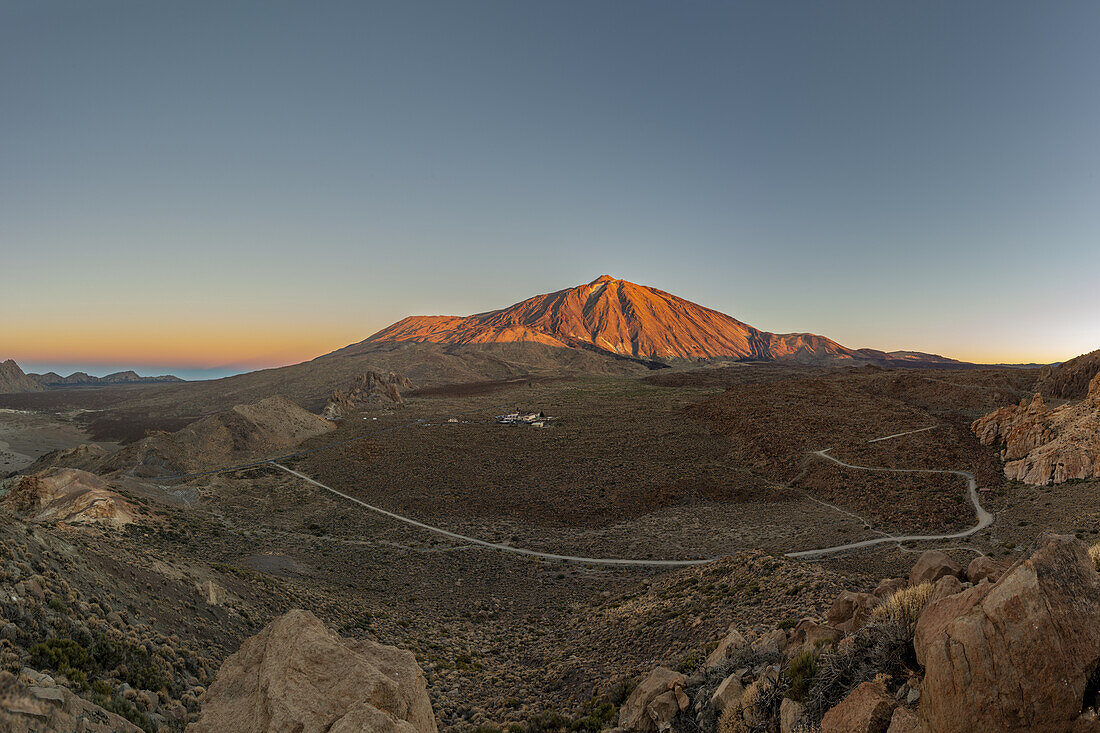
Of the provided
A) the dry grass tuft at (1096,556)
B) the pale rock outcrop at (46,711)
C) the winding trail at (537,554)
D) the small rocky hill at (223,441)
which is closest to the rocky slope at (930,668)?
the dry grass tuft at (1096,556)

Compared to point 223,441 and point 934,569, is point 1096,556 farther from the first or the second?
point 223,441

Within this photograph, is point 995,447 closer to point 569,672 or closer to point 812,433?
point 812,433

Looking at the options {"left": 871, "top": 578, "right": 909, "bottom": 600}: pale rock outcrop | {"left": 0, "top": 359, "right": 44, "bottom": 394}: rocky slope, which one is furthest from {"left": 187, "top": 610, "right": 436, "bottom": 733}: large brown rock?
{"left": 0, "top": 359, "right": 44, "bottom": 394}: rocky slope

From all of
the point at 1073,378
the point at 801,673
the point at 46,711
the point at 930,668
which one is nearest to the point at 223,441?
the point at 46,711

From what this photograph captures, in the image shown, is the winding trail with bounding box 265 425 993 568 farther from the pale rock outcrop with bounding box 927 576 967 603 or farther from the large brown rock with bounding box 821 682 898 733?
the large brown rock with bounding box 821 682 898 733

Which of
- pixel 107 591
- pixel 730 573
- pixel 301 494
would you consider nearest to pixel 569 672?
pixel 730 573
